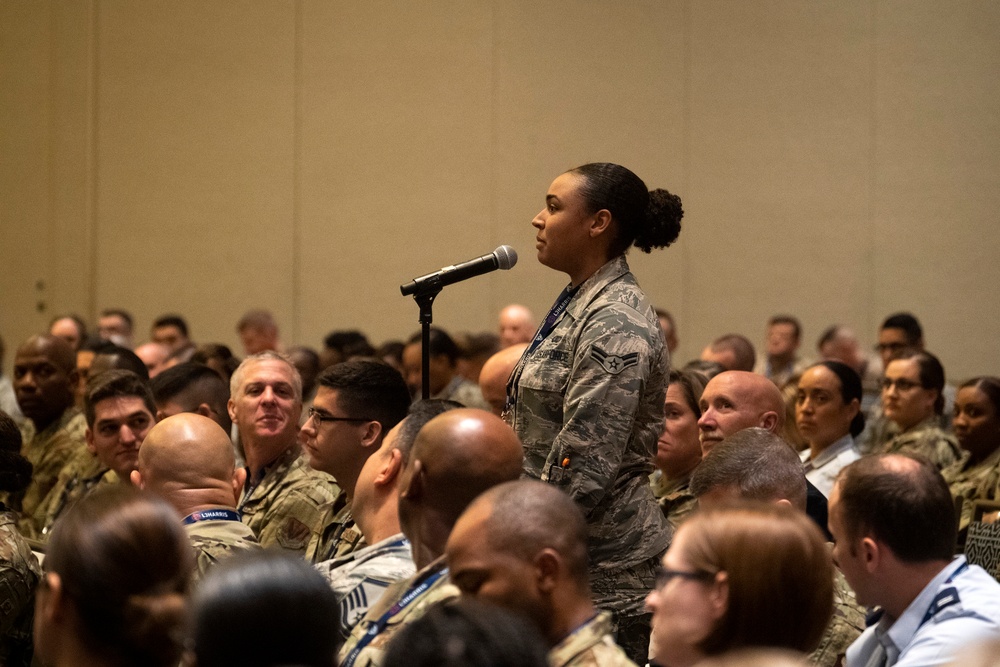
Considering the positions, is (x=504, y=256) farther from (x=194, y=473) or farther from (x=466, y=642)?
(x=466, y=642)

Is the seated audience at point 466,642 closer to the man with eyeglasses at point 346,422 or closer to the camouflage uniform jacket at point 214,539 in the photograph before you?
the camouflage uniform jacket at point 214,539

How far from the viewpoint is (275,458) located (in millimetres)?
3977

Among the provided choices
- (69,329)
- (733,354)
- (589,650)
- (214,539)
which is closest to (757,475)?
(589,650)

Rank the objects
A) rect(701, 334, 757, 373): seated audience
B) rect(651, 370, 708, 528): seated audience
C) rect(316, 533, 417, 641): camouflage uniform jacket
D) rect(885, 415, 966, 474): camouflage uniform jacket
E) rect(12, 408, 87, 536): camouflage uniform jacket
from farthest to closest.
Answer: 1. rect(701, 334, 757, 373): seated audience
2. rect(885, 415, 966, 474): camouflage uniform jacket
3. rect(12, 408, 87, 536): camouflage uniform jacket
4. rect(651, 370, 708, 528): seated audience
5. rect(316, 533, 417, 641): camouflage uniform jacket

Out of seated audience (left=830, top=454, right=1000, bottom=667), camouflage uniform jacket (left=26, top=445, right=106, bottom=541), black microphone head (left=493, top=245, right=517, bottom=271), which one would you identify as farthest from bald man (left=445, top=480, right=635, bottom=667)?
camouflage uniform jacket (left=26, top=445, right=106, bottom=541)

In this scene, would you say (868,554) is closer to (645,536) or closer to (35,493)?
(645,536)

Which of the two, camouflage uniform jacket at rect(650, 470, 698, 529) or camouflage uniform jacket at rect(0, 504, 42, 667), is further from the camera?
camouflage uniform jacket at rect(650, 470, 698, 529)

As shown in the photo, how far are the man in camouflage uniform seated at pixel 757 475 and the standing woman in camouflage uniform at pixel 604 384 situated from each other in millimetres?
196

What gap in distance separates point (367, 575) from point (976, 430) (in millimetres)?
3392

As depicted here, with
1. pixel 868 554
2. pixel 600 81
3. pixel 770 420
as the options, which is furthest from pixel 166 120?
pixel 868 554

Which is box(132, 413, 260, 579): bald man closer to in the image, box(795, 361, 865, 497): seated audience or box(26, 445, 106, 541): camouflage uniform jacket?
box(26, 445, 106, 541): camouflage uniform jacket

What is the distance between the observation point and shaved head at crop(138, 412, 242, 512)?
288cm

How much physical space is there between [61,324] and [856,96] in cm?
547

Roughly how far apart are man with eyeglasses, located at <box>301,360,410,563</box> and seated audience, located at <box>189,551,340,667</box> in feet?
6.01
